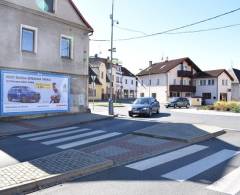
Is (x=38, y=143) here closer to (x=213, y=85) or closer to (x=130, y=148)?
(x=130, y=148)

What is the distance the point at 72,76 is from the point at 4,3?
6707 mm

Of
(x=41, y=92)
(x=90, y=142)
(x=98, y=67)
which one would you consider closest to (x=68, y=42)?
(x=41, y=92)

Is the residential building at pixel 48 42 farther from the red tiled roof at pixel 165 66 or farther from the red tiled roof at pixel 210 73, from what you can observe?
the red tiled roof at pixel 210 73

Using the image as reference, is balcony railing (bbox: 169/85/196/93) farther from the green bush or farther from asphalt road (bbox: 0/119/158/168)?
asphalt road (bbox: 0/119/158/168)

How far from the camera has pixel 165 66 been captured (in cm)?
5728

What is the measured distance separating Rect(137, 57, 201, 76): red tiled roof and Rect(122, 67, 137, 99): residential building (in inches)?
583

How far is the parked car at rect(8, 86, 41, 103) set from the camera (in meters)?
16.9

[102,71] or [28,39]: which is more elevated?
[102,71]

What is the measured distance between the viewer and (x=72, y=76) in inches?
821

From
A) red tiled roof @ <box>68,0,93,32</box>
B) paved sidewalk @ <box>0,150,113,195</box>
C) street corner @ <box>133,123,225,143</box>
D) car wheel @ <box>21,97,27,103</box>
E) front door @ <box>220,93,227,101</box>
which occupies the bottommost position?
paved sidewalk @ <box>0,150,113,195</box>

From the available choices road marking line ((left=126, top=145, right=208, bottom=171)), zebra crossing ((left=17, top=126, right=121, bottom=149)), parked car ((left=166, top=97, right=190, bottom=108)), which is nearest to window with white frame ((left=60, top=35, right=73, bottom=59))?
zebra crossing ((left=17, top=126, right=121, bottom=149))

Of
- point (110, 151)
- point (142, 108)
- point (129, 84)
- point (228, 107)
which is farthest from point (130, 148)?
point (129, 84)

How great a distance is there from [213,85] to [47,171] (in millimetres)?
53993

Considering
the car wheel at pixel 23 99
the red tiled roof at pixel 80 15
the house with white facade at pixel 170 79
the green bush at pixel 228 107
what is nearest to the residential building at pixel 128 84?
the house with white facade at pixel 170 79
